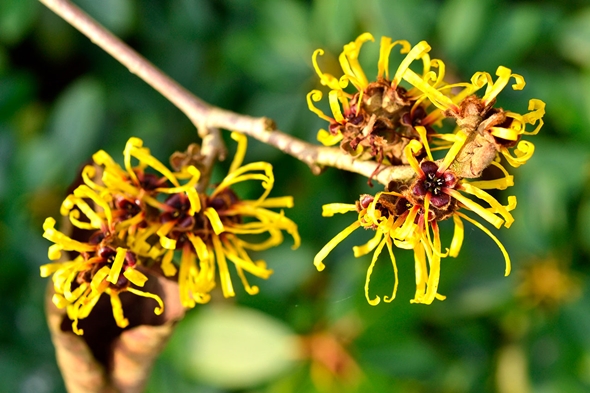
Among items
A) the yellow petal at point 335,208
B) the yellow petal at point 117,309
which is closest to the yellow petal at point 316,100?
the yellow petal at point 335,208

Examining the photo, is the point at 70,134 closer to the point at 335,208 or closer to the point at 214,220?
the point at 214,220

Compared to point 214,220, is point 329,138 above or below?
above

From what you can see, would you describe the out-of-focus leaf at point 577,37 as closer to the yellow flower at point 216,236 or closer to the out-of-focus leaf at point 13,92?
the yellow flower at point 216,236

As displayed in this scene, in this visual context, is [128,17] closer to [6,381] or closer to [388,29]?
[388,29]

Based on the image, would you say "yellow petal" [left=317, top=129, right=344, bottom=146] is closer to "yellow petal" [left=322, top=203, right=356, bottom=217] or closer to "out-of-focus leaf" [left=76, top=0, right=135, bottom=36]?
"yellow petal" [left=322, top=203, right=356, bottom=217]

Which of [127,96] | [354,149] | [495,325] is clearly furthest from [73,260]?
[495,325]

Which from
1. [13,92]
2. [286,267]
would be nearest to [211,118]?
[286,267]
